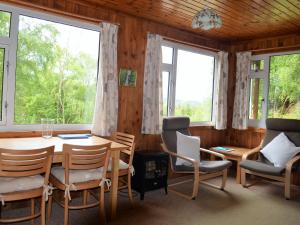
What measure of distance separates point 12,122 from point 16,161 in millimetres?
1127

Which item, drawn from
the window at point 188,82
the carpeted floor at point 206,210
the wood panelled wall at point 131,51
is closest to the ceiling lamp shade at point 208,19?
the wood panelled wall at point 131,51

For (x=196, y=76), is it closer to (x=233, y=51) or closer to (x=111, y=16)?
(x=233, y=51)

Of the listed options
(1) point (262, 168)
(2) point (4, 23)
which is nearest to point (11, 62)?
(2) point (4, 23)

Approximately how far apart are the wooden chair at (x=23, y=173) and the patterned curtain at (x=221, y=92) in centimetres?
349

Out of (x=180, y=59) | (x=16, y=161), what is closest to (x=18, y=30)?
(x=16, y=161)

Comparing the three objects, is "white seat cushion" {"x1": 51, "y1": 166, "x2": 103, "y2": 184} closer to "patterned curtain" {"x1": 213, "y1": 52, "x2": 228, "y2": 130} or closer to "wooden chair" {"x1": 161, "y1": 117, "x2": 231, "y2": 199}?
"wooden chair" {"x1": 161, "y1": 117, "x2": 231, "y2": 199}

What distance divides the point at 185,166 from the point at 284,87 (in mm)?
2371

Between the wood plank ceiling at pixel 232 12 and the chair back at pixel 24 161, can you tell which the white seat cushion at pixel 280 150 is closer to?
the wood plank ceiling at pixel 232 12

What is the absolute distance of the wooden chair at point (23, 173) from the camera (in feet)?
6.72

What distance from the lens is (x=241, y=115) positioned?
199 inches

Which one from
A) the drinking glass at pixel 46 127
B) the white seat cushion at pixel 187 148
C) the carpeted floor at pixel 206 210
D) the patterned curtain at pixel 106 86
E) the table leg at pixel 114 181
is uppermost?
the patterned curtain at pixel 106 86

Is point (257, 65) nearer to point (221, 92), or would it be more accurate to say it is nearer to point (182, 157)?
point (221, 92)

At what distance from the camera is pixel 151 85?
4000mm

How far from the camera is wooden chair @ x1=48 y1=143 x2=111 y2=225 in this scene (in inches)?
94.4
